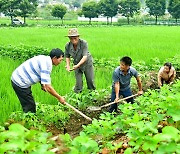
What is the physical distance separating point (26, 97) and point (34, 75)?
0.35 meters

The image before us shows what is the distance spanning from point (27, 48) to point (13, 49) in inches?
15.7

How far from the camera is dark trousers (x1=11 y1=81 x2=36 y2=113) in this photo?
452 centimetres

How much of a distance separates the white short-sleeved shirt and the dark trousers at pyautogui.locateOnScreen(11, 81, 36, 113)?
0.06 m

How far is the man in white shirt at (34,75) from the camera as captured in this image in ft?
13.8

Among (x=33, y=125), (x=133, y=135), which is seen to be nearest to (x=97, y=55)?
(x=33, y=125)

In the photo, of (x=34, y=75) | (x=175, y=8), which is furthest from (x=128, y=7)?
(x=34, y=75)

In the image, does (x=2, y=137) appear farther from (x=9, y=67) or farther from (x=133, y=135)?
(x=9, y=67)

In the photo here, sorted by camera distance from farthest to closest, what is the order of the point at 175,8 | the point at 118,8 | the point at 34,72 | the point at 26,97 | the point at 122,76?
the point at 118,8 < the point at 175,8 < the point at 122,76 < the point at 26,97 < the point at 34,72

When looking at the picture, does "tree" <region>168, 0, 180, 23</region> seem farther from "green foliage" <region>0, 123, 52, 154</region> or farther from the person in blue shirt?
"green foliage" <region>0, 123, 52, 154</region>

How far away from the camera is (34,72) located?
4.37 meters

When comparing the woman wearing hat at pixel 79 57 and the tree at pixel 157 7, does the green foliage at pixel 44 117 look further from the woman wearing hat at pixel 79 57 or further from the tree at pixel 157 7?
the tree at pixel 157 7

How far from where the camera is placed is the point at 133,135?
2377 mm

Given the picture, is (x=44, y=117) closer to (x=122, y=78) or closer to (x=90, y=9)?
Answer: (x=122, y=78)

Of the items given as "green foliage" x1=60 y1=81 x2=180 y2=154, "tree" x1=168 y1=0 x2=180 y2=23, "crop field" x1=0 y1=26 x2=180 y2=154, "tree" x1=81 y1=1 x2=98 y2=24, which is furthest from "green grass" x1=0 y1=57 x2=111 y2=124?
"tree" x1=81 y1=1 x2=98 y2=24
